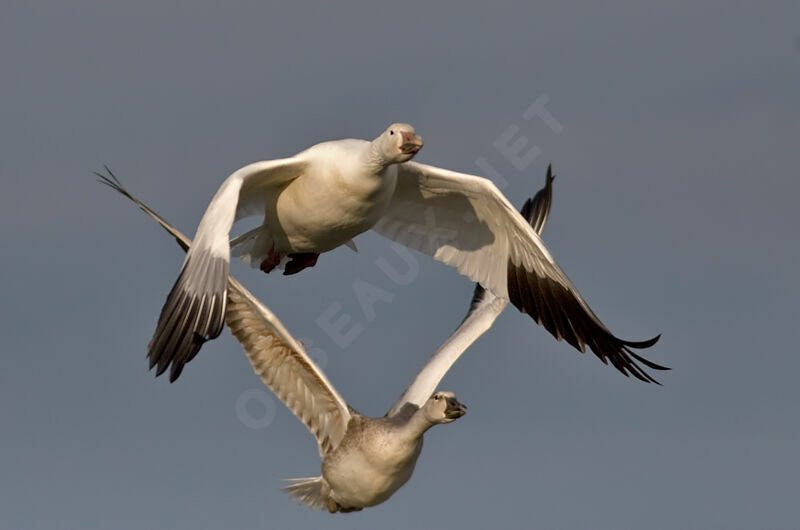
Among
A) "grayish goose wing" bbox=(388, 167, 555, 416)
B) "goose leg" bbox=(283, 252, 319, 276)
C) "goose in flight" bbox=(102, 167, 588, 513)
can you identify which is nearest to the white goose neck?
"goose in flight" bbox=(102, 167, 588, 513)

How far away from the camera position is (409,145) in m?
18.8

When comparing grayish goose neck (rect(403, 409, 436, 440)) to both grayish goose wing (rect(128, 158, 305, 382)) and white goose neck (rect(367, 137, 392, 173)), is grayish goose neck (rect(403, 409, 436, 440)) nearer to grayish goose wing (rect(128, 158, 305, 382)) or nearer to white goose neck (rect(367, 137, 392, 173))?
white goose neck (rect(367, 137, 392, 173))

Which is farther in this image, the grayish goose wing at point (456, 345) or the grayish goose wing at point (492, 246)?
the grayish goose wing at point (456, 345)

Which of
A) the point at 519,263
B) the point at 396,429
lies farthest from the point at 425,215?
the point at 396,429

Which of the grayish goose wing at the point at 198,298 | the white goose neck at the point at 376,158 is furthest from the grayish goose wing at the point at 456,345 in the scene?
the grayish goose wing at the point at 198,298

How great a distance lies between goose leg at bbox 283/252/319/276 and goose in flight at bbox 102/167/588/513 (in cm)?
97

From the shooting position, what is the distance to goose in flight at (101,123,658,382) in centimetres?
1791

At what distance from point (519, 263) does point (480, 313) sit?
3.90 feet

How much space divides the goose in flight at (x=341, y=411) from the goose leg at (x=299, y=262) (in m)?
0.97

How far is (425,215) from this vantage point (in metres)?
21.3

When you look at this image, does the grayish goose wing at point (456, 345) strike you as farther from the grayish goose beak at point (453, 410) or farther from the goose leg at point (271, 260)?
the goose leg at point (271, 260)

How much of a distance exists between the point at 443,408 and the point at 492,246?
90.3 inches

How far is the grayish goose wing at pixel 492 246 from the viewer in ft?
66.8

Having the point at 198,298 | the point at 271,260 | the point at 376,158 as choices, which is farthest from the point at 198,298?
the point at 271,260
